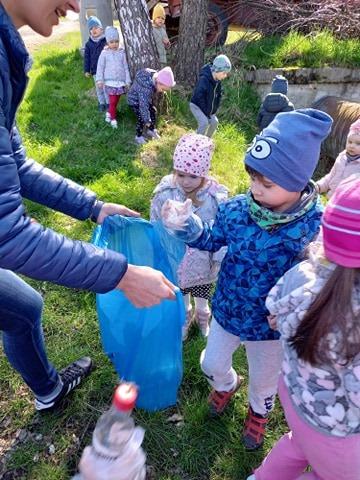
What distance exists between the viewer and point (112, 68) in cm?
570

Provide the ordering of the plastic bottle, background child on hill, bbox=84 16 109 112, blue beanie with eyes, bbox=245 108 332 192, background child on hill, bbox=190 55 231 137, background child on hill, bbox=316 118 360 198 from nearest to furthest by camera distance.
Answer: the plastic bottle → blue beanie with eyes, bbox=245 108 332 192 → background child on hill, bbox=316 118 360 198 → background child on hill, bbox=190 55 231 137 → background child on hill, bbox=84 16 109 112

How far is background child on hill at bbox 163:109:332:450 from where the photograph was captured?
1.62 meters

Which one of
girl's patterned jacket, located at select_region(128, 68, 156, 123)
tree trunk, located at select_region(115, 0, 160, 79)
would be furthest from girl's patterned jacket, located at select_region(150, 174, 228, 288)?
tree trunk, located at select_region(115, 0, 160, 79)

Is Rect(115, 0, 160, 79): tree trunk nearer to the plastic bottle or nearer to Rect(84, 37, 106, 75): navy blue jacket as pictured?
Rect(84, 37, 106, 75): navy blue jacket

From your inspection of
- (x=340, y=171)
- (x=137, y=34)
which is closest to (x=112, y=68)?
(x=137, y=34)

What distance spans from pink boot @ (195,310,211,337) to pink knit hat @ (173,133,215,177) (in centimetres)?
87

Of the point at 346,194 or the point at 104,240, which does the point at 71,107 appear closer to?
the point at 104,240

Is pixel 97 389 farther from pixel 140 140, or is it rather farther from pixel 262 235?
pixel 140 140

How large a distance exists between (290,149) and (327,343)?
72 cm

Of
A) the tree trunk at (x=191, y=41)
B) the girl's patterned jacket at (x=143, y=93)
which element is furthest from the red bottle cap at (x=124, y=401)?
the tree trunk at (x=191, y=41)

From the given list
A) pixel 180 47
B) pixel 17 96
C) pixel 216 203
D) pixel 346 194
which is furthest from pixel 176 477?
pixel 180 47

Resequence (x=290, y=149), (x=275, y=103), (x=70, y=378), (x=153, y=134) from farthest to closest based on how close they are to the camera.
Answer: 1. (x=153, y=134)
2. (x=275, y=103)
3. (x=70, y=378)
4. (x=290, y=149)

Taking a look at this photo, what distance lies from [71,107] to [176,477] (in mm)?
5119

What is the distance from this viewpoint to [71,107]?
19.5ft
